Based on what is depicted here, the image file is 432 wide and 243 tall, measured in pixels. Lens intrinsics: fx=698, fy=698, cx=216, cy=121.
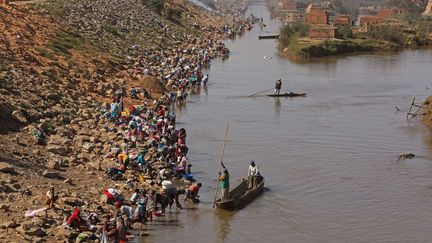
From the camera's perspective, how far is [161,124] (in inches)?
1125

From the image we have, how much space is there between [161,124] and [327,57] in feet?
126

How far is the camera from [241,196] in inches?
859

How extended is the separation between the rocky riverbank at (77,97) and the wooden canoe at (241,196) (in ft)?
7.96

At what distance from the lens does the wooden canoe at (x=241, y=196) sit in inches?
826

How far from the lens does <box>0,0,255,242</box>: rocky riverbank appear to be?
19.3m

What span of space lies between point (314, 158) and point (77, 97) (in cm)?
1175

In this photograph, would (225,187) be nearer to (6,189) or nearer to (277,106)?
(6,189)

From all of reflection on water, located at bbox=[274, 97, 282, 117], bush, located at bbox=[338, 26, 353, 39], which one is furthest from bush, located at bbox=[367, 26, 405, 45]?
reflection on water, located at bbox=[274, 97, 282, 117]

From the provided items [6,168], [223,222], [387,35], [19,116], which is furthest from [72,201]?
[387,35]

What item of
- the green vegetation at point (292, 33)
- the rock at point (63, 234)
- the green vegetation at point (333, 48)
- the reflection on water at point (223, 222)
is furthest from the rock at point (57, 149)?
the green vegetation at point (292, 33)

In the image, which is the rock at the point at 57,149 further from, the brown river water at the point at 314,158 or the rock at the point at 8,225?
the rock at the point at 8,225

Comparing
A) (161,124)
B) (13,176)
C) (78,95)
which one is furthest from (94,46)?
(13,176)

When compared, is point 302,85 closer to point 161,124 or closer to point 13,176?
Answer: point 161,124

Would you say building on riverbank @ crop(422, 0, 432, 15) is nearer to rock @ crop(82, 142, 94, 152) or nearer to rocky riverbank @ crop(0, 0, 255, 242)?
rocky riverbank @ crop(0, 0, 255, 242)
